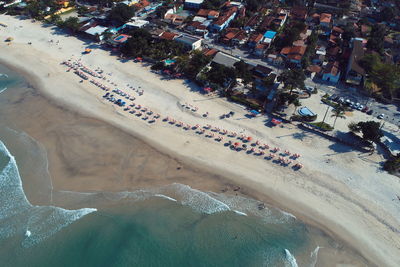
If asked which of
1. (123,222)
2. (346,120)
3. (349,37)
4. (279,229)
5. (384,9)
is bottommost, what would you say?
(123,222)

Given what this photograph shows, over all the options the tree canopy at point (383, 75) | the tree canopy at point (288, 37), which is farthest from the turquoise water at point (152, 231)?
the tree canopy at point (288, 37)

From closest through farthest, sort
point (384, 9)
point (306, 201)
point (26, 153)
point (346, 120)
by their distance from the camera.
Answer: point (306, 201) < point (26, 153) < point (346, 120) < point (384, 9)

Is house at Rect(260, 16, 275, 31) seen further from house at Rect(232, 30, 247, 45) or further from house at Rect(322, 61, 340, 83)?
house at Rect(322, 61, 340, 83)

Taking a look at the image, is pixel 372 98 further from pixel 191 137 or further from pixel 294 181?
pixel 191 137

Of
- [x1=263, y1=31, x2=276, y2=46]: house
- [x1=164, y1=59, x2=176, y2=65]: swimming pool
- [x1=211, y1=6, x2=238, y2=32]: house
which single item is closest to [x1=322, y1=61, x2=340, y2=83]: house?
[x1=263, y1=31, x2=276, y2=46]: house

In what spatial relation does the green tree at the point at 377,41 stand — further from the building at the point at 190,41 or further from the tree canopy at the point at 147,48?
the tree canopy at the point at 147,48

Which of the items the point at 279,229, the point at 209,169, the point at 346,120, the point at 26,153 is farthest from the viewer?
the point at 346,120

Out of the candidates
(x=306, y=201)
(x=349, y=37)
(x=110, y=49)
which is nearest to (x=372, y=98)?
(x=349, y=37)
